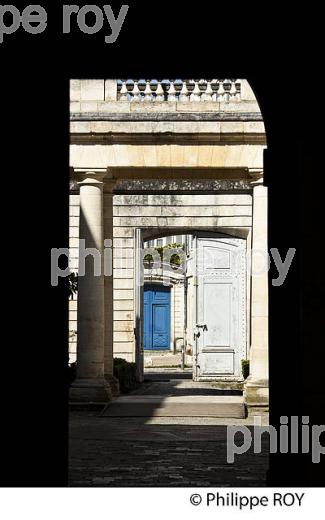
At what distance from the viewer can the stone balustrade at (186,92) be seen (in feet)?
57.4

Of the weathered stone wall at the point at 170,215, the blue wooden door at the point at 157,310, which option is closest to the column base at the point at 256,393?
the weathered stone wall at the point at 170,215

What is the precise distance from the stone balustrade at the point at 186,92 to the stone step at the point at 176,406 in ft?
17.7

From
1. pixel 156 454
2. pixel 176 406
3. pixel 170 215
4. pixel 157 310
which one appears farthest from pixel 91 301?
pixel 157 310

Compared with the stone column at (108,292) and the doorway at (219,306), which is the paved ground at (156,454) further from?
the doorway at (219,306)

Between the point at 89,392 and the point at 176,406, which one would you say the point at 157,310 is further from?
the point at 89,392

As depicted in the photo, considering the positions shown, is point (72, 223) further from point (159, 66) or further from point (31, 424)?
point (31, 424)

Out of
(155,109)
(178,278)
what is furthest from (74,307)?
(178,278)

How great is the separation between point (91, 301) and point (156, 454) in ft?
19.5

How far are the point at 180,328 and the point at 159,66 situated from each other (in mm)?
28905

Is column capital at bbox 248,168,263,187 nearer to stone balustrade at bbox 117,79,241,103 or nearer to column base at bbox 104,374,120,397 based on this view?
stone balustrade at bbox 117,79,241,103

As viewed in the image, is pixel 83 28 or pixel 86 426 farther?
pixel 86 426
